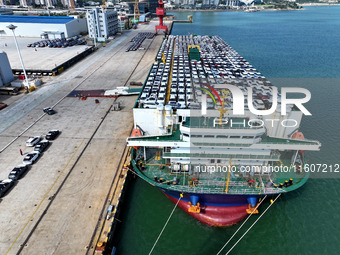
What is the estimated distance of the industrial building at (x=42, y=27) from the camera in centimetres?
11306

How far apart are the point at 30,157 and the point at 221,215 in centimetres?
2809

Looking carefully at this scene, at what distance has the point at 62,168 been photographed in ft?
105

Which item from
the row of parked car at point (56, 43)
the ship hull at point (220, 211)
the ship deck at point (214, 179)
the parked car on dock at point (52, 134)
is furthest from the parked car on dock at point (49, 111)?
the row of parked car at point (56, 43)

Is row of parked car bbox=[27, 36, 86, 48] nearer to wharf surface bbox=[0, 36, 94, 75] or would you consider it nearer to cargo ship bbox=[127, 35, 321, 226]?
wharf surface bbox=[0, 36, 94, 75]

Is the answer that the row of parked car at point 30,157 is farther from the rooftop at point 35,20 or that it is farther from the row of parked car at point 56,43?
the rooftop at point 35,20

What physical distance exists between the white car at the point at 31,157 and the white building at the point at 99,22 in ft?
298

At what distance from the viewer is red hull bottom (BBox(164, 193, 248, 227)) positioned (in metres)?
26.5

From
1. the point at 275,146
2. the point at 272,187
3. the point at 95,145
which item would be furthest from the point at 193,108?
the point at 95,145

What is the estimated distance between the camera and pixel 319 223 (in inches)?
1051

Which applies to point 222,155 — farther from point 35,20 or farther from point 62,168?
point 35,20

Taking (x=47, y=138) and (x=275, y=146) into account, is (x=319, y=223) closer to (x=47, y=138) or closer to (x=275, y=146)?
(x=275, y=146)

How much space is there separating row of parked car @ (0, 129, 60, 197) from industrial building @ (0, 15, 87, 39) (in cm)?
9229

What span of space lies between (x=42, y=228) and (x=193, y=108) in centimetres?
2318

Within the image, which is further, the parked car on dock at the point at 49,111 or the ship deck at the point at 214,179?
the parked car on dock at the point at 49,111
